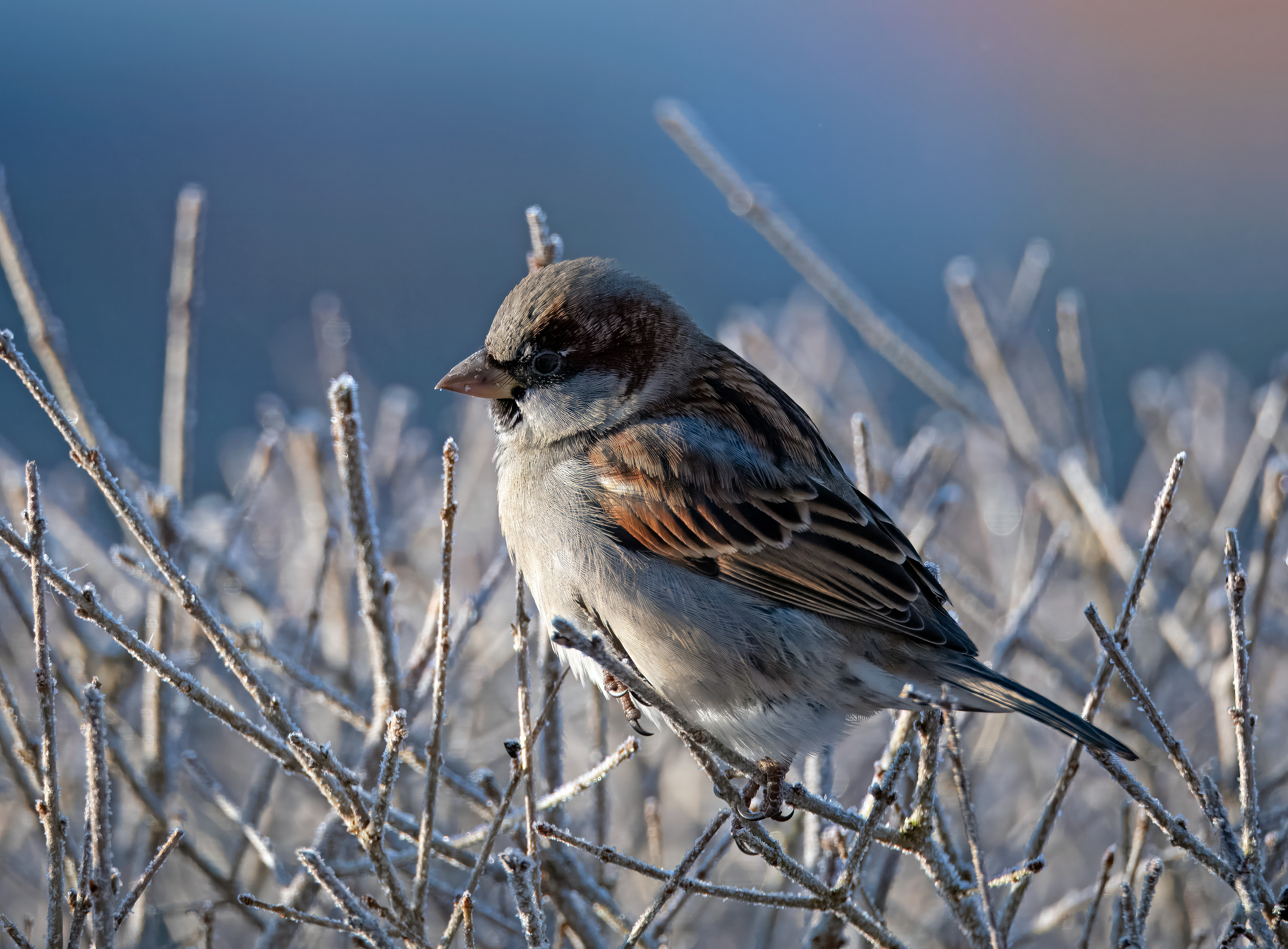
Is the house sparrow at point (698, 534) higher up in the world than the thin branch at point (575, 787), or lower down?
higher up

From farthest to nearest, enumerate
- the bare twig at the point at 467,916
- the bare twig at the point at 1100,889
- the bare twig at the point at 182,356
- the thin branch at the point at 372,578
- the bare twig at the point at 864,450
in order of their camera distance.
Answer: the bare twig at the point at 182,356 → the bare twig at the point at 864,450 → the thin branch at the point at 372,578 → the bare twig at the point at 1100,889 → the bare twig at the point at 467,916

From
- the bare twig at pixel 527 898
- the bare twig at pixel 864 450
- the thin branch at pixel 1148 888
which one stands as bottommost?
the bare twig at pixel 527 898

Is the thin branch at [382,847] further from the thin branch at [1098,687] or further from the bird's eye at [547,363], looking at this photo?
the bird's eye at [547,363]

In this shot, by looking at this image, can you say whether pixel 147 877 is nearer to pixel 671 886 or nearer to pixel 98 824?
pixel 98 824

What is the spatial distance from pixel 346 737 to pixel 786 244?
1.93 m

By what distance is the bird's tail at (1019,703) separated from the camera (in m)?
1.88

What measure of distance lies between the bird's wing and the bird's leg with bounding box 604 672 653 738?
1.04 feet

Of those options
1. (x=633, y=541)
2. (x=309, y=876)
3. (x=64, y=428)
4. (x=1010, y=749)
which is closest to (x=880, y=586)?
(x=633, y=541)

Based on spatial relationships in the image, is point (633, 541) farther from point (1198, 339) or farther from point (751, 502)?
point (1198, 339)

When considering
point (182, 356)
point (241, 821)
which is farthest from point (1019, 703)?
point (182, 356)

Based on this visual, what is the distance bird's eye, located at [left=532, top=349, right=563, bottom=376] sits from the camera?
8.72 feet

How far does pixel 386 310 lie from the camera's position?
32.4 ft

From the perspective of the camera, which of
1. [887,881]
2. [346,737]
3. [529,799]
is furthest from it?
[346,737]

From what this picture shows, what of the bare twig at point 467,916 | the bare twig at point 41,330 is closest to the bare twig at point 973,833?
the bare twig at point 467,916
